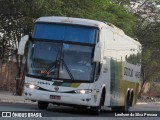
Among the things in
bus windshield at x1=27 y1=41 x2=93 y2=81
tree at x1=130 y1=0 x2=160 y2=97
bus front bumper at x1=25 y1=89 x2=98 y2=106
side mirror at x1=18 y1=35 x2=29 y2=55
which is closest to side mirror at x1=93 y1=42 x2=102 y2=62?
bus windshield at x1=27 y1=41 x2=93 y2=81

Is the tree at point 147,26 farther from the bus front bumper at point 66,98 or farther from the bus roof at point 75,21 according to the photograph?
the bus front bumper at point 66,98

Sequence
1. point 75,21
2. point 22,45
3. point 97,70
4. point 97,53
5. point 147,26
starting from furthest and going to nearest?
point 147,26 < point 75,21 < point 97,70 < point 22,45 < point 97,53

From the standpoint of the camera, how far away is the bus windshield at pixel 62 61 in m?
19.1

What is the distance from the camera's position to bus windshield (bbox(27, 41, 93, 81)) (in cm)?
1908

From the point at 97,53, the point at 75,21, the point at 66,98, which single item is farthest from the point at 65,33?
the point at 66,98

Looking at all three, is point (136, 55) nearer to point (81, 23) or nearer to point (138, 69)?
point (138, 69)

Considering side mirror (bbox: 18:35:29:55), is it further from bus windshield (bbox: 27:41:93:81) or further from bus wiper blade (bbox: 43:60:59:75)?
bus wiper blade (bbox: 43:60:59:75)

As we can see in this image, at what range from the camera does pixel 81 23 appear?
1973 centimetres

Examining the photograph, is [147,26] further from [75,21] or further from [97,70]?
[97,70]

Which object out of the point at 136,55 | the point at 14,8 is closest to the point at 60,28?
the point at 136,55

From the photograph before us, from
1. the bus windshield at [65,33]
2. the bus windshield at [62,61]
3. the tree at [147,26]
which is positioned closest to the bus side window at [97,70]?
the bus windshield at [62,61]

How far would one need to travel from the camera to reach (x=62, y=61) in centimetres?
1914

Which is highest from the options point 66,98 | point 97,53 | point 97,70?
point 97,53

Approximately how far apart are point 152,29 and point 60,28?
114ft
